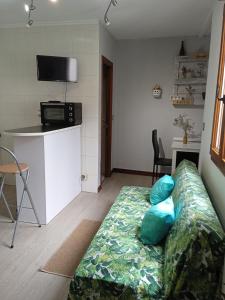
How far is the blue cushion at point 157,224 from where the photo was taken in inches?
64.2

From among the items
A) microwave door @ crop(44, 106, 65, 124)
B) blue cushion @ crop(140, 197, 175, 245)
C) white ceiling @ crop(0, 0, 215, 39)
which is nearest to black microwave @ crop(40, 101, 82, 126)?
microwave door @ crop(44, 106, 65, 124)

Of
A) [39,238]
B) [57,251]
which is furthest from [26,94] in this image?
[57,251]

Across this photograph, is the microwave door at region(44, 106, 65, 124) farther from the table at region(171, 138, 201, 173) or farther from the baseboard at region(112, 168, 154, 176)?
the baseboard at region(112, 168, 154, 176)

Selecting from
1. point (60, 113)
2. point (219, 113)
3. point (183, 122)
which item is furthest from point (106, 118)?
point (219, 113)

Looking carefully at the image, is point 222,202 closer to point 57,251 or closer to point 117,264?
point 117,264

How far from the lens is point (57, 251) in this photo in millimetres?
2277

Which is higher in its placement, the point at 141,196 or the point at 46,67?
the point at 46,67

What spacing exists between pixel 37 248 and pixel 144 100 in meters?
3.23

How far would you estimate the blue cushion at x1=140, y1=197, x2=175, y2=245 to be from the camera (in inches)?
64.2

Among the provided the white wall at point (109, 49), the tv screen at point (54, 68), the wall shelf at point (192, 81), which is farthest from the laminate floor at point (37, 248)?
the wall shelf at point (192, 81)

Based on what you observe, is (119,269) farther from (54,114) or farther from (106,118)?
(106,118)

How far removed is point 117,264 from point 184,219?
50 cm

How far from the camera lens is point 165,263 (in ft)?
4.72

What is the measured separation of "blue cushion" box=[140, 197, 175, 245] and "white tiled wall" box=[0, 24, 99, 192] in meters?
2.06
